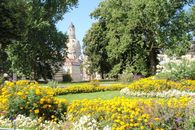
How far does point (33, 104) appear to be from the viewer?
10.7m

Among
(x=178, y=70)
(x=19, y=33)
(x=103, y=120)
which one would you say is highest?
(x=19, y=33)

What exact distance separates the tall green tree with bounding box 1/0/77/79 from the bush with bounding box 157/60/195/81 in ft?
73.4

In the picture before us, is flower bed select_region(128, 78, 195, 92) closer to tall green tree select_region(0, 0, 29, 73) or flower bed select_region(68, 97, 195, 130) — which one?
tall green tree select_region(0, 0, 29, 73)

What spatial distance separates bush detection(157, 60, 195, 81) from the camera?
77.1 ft

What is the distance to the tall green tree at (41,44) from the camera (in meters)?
46.0

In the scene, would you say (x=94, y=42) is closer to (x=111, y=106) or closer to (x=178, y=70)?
(x=178, y=70)

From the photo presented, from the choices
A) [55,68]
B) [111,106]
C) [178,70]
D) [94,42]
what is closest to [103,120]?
[111,106]

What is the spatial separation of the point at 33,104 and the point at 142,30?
39.3m

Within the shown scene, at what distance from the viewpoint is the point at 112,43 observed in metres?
49.5

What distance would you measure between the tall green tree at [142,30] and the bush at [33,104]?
3528 cm

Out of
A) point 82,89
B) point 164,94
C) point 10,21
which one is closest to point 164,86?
point 164,94

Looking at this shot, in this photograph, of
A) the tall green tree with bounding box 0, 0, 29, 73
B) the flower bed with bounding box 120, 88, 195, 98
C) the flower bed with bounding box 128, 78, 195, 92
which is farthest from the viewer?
the tall green tree with bounding box 0, 0, 29, 73

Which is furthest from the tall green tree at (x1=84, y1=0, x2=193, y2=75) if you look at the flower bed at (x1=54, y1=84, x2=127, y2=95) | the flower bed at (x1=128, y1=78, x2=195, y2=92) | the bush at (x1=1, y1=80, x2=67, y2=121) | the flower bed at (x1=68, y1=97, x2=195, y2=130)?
the flower bed at (x1=68, y1=97, x2=195, y2=130)

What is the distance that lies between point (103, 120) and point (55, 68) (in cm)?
4501
